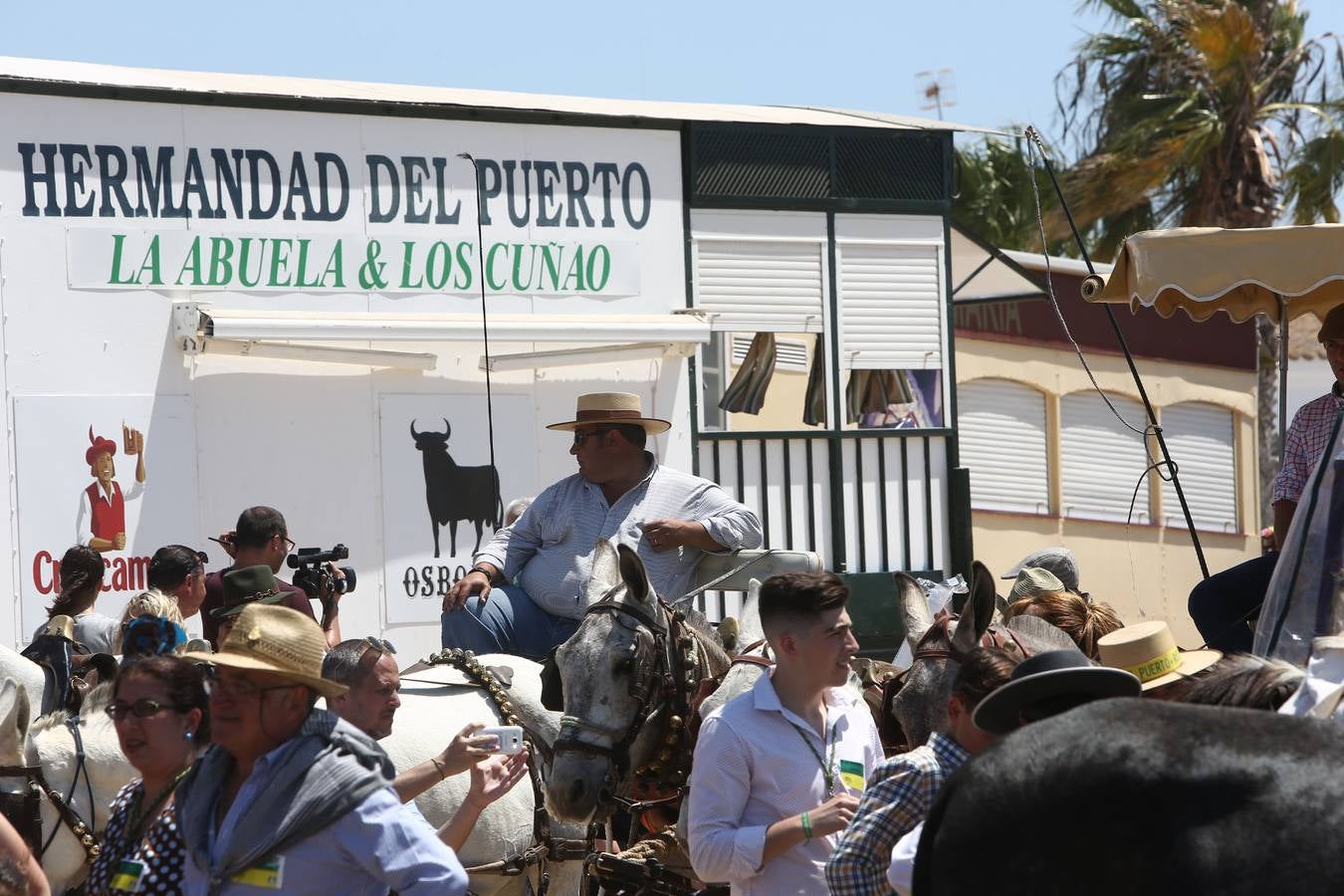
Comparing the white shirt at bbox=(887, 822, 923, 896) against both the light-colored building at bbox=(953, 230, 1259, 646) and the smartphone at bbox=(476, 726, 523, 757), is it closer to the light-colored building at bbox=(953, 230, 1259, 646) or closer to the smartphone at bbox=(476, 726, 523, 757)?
the smartphone at bbox=(476, 726, 523, 757)

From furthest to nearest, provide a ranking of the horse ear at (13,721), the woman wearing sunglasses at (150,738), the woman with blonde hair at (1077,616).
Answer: the woman with blonde hair at (1077,616)
the horse ear at (13,721)
the woman wearing sunglasses at (150,738)

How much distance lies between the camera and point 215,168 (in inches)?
464

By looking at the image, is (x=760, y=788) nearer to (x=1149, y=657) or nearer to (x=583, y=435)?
(x=1149, y=657)

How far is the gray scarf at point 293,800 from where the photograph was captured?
146 inches

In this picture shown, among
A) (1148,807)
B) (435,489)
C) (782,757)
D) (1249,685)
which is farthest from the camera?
(435,489)

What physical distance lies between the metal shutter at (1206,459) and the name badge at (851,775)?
20.4m

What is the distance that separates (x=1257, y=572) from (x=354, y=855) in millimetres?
3417

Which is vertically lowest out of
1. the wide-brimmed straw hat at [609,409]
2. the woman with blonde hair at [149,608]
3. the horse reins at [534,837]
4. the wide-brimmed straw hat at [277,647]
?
the horse reins at [534,837]

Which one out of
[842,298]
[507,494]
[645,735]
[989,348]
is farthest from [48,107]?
[989,348]

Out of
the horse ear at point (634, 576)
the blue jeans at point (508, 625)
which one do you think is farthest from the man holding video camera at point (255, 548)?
the horse ear at point (634, 576)

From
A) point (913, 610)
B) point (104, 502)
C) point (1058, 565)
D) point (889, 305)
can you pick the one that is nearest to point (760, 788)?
point (913, 610)

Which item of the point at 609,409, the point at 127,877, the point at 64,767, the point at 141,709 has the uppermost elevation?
the point at 609,409

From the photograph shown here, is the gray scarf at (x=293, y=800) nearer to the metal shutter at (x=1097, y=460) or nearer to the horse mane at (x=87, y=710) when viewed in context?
the horse mane at (x=87, y=710)

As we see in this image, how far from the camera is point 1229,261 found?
562 cm
